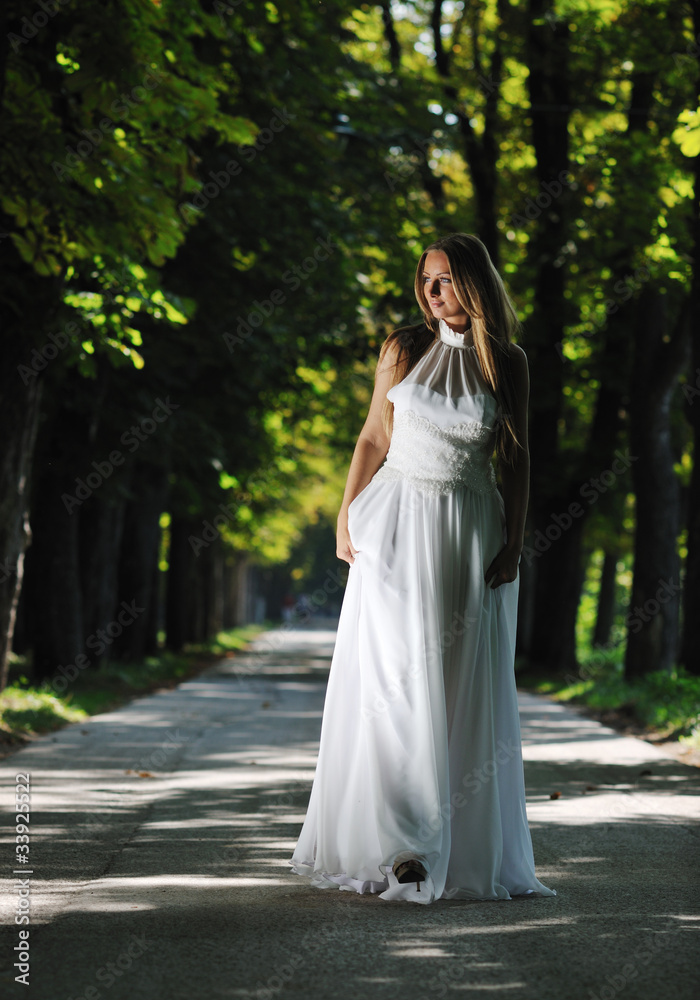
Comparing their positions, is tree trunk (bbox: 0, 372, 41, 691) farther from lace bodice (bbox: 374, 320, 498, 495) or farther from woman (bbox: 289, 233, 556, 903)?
lace bodice (bbox: 374, 320, 498, 495)

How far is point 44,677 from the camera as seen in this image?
15250 millimetres

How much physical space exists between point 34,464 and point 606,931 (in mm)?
13156

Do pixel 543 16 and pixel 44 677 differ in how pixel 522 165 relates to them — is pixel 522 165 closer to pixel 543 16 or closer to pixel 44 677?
pixel 543 16

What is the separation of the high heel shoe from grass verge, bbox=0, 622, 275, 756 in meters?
5.40

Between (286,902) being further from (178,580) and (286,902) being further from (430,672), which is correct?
(178,580)

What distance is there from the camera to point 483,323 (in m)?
4.84

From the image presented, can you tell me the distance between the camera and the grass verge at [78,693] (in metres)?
10.6

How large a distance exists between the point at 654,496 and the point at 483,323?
1190 centimetres

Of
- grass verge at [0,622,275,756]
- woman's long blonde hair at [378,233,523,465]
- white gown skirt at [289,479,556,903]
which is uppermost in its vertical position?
woman's long blonde hair at [378,233,523,465]

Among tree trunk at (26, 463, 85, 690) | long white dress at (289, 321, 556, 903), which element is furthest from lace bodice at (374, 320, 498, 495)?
tree trunk at (26, 463, 85, 690)

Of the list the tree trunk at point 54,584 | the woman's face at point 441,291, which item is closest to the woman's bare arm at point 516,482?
the woman's face at point 441,291

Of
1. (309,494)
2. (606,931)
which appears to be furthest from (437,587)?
(309,494)

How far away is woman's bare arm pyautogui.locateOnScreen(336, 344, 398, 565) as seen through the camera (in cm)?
497

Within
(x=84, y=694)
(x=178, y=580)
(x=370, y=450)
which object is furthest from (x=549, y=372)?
(x=370, y=450)
